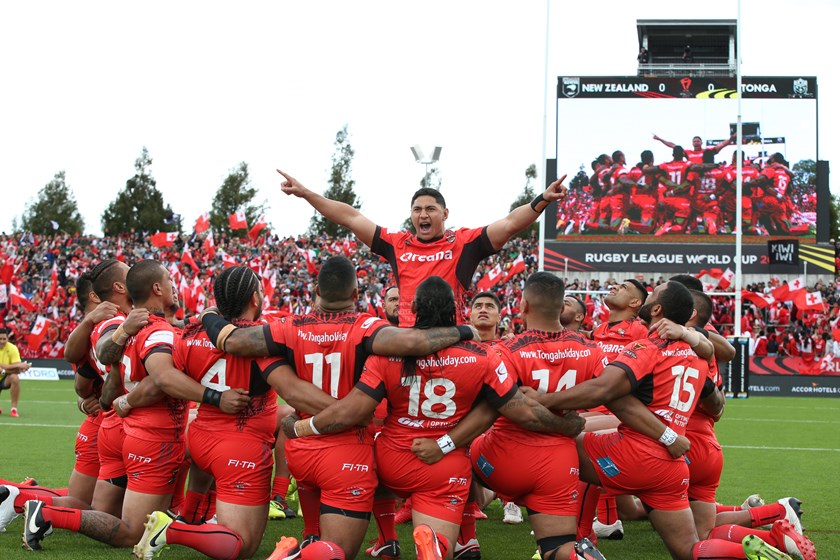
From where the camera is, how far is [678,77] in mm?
44625

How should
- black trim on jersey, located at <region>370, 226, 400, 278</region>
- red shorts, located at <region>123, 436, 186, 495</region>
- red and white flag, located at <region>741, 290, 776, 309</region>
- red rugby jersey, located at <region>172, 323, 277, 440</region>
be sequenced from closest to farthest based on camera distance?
red rugby jersey, located at <region>172, 323, 277, 440</region> → red shorts, located at <region>123, 436, 186, 495</region> → black trim on jersey, located at <region>370, 226, 400, 278</region> → red and white flag, located at <region>741, 290, 776, 309</region>

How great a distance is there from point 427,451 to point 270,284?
80.1ft

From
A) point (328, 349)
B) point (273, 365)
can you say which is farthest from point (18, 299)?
point (328, 349)

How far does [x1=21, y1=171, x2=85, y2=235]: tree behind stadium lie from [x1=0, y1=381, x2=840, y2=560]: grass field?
5222 centimetres

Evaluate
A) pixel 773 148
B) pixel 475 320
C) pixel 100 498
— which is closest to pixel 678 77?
pixel 773 148

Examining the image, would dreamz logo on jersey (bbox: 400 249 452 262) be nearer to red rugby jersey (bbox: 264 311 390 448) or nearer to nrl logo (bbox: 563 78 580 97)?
red rugby jersey (bbox: 264 311 390 448)

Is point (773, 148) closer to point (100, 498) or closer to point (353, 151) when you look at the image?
point (353, 151)

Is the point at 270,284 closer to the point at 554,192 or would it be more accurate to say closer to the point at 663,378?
the point at 554,192

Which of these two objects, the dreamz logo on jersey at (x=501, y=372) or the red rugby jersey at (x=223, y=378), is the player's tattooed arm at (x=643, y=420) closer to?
the dreamz logo on jersey at (x=501, y=372)

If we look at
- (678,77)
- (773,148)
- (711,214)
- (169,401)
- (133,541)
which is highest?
(678,77)

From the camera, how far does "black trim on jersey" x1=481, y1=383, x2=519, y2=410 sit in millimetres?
5641

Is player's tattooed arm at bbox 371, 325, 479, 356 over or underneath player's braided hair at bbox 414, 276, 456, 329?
underneath

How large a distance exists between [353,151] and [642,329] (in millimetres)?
60137

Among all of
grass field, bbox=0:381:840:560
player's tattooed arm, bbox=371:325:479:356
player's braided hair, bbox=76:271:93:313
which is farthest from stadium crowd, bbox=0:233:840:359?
player's tattooed arm, bbox=371:325:479:356
